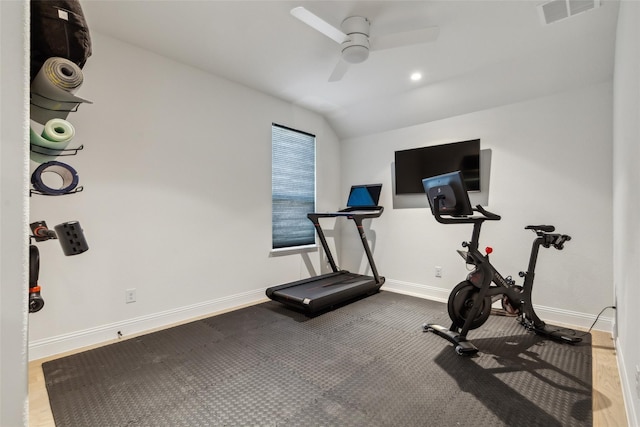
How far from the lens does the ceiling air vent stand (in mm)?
2047

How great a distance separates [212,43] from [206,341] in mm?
2655

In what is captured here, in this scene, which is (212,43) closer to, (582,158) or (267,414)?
(267,414)

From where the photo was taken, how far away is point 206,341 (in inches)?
100

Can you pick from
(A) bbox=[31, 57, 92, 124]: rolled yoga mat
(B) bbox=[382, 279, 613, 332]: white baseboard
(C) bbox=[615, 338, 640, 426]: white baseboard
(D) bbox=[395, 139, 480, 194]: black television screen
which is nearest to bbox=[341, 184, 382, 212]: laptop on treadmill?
(D) bbox=[395, 139, 480, 194]: black television screen

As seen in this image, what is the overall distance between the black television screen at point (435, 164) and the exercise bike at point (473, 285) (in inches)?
45.3

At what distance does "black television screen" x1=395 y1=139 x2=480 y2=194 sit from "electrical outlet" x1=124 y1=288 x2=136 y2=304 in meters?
3.33

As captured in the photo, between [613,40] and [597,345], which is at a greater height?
[613,40]

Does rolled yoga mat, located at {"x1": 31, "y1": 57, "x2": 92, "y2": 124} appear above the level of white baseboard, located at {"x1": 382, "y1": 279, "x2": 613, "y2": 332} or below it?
above

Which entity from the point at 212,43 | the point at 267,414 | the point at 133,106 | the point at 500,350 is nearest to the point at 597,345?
the point at 500,350

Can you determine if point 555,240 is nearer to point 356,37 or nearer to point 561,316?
point 561,316

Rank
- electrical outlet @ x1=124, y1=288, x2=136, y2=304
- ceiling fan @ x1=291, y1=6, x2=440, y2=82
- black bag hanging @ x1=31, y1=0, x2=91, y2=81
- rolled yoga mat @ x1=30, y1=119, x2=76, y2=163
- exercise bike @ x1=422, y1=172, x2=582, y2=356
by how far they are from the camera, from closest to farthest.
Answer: black bag hanging @ x1=31, y1=0, x2=91, y2=81 < rolled yoga mat @ x1=30, y1=119, x2=76, y2=163 < ceiling fan @ x1=291, y1=6, x2=440, y2=82 < exercise bike @ x1=422, y1=172, x2=582, y2=356 < electrical outlet @ x1=124, y1=288, x2=136, y2=304

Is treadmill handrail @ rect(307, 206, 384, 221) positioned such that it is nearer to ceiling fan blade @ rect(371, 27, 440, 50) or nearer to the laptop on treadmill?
the laptop on treadmill

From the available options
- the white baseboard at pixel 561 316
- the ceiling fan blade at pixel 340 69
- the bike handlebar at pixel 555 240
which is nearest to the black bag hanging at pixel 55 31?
the ceiling fan blade at pixel 340 69

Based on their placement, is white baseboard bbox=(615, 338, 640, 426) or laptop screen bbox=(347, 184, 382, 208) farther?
laptop screen bbox=(347, 184, 382, 208)
